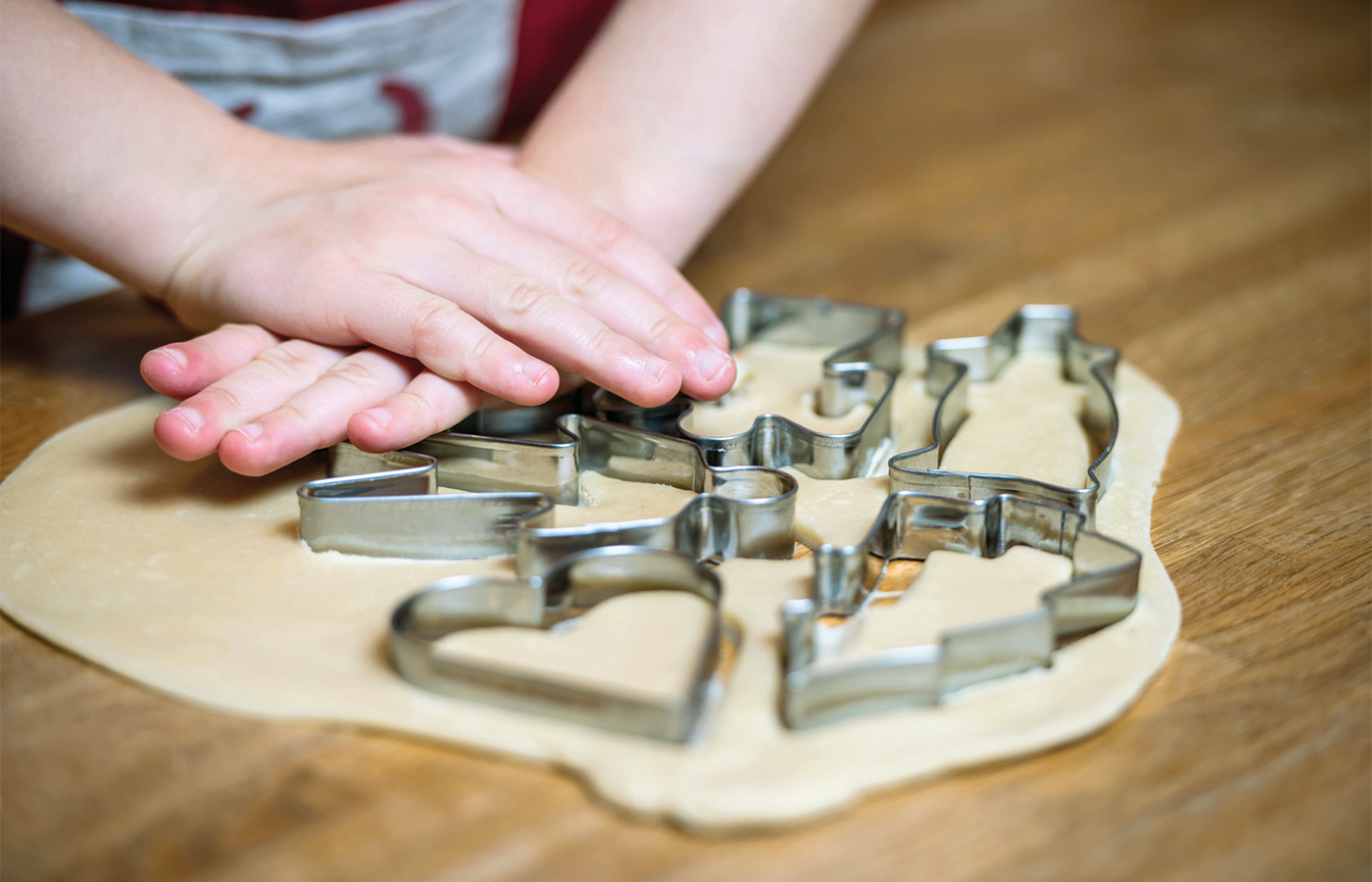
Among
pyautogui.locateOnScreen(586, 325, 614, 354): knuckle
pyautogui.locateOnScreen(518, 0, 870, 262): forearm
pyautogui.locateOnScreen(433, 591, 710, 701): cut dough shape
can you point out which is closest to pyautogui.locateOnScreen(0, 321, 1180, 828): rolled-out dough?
pyautogui.locateOnScreen(433, 591, 710, 701): cut dough shape

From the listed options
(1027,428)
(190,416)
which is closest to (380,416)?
(190,416)

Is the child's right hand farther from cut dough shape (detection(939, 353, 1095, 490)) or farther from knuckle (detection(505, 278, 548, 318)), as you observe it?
cut dough shape (detection(939, 353, 1095, 490))

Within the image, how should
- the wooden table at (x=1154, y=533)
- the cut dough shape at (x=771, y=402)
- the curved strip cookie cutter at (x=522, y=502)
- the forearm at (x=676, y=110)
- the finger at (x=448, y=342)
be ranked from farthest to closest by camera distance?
the forearm at (x=676, y=110)
the cut dough shape at (x=771, y=402)
the finger at (x=448, y=342)
the curved strip cookie cutter at (x=522, y=502)
the wooden table at (x=1154, y=533)

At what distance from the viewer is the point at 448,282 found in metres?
0.88

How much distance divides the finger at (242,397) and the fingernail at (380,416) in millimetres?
86

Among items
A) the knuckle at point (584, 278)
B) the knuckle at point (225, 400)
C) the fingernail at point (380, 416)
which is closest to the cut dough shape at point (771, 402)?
the knuckle at point (584, 278)

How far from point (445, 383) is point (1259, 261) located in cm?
96

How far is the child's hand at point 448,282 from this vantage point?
83cm

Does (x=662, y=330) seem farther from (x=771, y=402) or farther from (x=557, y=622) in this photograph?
(x=557, y=622)

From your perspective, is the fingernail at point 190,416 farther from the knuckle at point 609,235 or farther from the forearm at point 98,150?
the knuckle at point 609,235

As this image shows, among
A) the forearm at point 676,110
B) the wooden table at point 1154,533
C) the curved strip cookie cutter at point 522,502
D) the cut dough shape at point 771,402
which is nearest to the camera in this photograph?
the wooden table at point 1154,533

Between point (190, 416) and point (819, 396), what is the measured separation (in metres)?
0.50

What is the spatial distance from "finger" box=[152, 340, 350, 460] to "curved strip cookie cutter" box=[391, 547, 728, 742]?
0.23 m

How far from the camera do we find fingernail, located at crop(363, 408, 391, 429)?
0.79m
